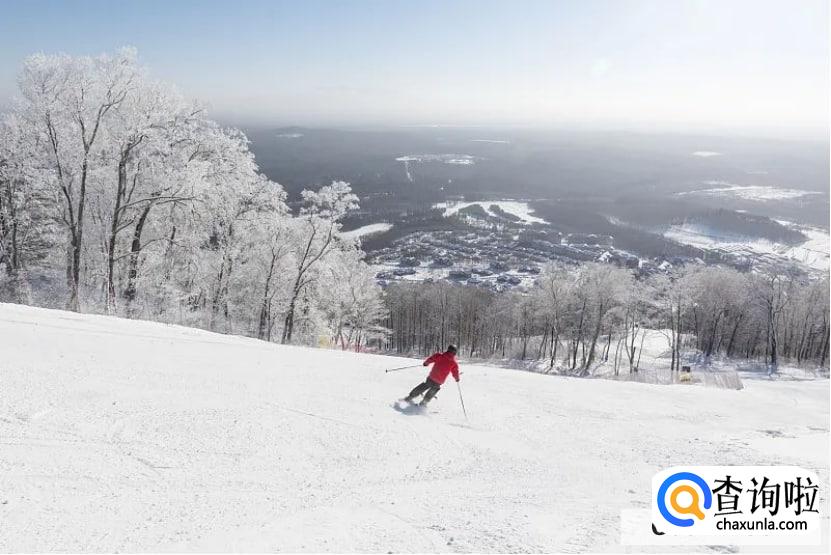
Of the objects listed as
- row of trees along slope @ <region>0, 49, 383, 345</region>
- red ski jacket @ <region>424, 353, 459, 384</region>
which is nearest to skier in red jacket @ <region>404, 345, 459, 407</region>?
red ski jacket @ <region>424, 353, 459, 384</region>

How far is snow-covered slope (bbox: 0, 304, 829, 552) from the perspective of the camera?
5.83 m

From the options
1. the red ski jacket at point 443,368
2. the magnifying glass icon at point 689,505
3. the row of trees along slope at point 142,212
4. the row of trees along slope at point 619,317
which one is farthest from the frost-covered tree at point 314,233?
the row of trees along slope at point 619,317

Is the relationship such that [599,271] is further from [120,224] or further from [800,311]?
[120,224]

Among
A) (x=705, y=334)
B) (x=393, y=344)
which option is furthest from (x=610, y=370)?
(x=393, y=344)

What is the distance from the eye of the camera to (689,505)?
22.6 ft

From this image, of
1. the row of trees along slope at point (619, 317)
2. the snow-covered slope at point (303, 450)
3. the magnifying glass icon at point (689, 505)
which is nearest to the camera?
the snow-covered slope at point (303, 450)

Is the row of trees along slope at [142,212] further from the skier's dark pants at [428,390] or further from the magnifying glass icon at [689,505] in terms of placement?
the magnifying glass icon at [689,505]

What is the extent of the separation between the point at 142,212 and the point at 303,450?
22083mm

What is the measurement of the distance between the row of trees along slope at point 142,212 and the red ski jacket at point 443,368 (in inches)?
571

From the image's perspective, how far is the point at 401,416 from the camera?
9898 mm

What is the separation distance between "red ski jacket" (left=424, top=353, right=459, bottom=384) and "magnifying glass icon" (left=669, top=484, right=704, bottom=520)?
4.53m

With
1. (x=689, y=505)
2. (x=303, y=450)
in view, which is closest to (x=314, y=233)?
(x=303, y=450)

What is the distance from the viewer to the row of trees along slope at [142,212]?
21.6m

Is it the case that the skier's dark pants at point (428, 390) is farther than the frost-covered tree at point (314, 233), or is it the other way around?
the frost-covered tree at point (314, 233)
